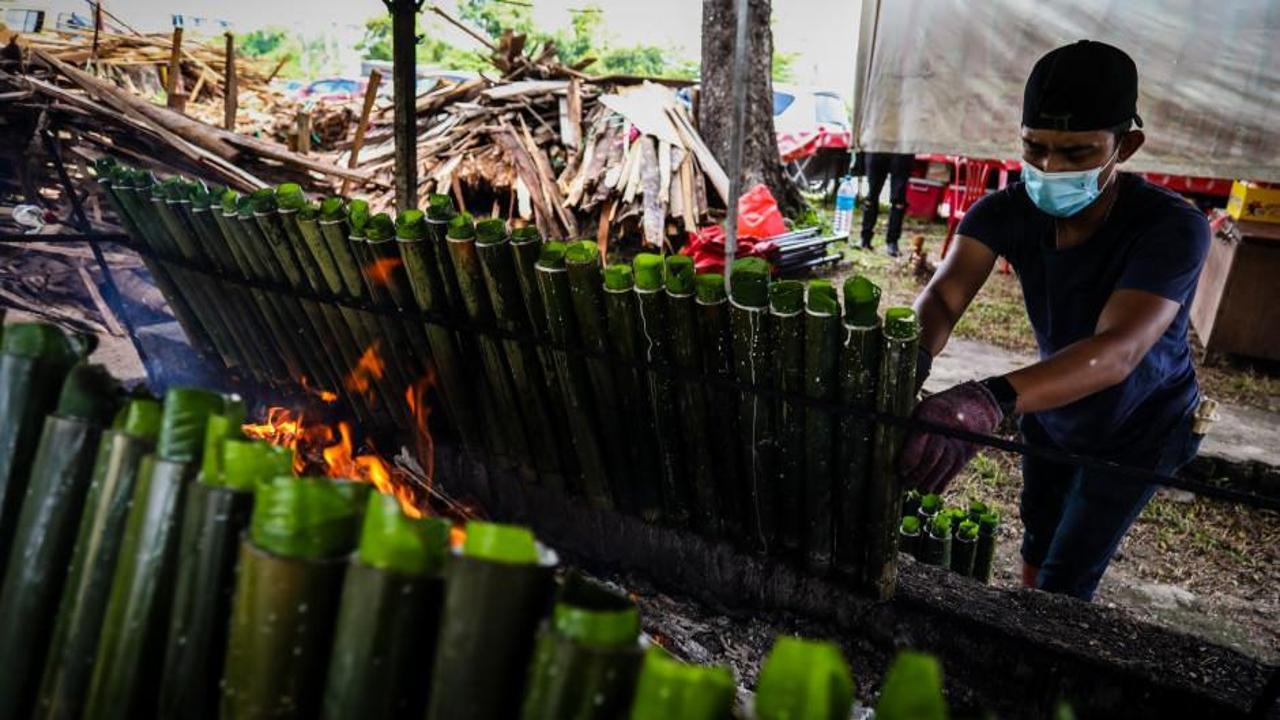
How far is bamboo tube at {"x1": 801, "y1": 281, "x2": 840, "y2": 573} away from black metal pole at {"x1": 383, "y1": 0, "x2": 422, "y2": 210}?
2.46 meters

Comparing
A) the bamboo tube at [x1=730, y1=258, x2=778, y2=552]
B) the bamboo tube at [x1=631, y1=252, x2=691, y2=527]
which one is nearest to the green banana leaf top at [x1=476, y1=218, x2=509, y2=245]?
the bamboo tube at [x1=631, y1=252, x2=691, y2=527]

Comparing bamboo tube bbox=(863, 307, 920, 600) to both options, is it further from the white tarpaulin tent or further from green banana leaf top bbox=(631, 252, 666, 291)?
the white tarpaulin tent

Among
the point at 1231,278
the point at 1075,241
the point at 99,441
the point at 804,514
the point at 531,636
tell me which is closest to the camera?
the point at 531,636

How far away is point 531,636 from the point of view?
3.79 feet

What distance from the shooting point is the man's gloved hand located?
231 cm

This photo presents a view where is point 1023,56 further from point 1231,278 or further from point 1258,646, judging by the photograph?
point 1231,278

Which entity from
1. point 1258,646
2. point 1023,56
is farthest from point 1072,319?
point 1258,646

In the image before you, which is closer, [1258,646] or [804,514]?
[804,514]

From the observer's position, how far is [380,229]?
2967 mm

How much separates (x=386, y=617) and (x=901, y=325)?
5.26 feet

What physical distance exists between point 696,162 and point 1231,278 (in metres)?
6.46

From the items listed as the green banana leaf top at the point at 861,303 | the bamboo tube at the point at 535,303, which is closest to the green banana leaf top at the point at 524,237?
the bamboo tube at the point at 535,303

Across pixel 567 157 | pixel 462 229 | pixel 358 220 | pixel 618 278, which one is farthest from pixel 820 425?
pixel 567 157

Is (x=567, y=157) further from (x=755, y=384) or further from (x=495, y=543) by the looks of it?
(x=495, y=543)
